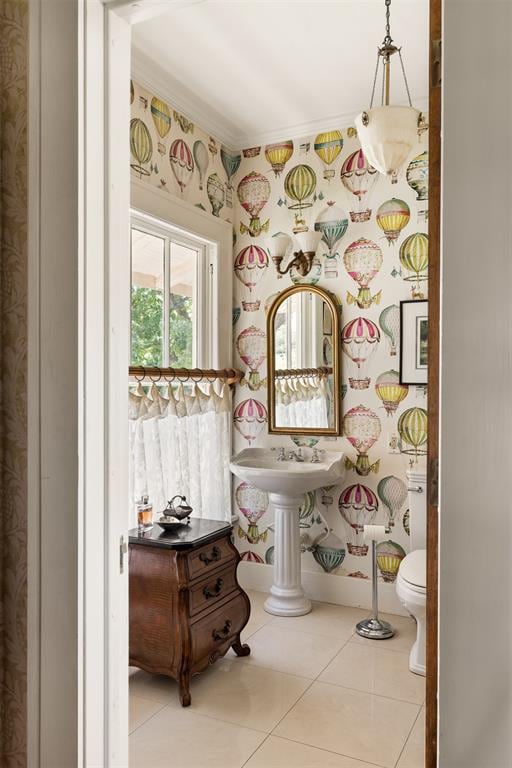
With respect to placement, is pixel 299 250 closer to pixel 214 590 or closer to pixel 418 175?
pixel 418 175

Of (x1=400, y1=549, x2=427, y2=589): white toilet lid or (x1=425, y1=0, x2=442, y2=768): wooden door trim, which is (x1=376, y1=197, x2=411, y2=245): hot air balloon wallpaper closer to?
(x1=400, y1=549, x2=427, y2=589): white toilet lid

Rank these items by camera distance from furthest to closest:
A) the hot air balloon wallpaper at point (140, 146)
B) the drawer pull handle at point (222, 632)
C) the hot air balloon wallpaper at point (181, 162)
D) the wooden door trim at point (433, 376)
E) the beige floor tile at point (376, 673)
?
the hot air balloon wallpaper at point (181, 162), the hot air balloon wallpaper at point (140, 146), the drawer pull handle at point (222, 632), the beige floor tile at point (376, 673), the wooden door trim at point (433, 376)

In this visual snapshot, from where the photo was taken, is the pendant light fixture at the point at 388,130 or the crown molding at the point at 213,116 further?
the crown molding at the point at 213,116

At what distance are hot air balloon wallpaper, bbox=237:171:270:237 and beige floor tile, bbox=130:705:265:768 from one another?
266cm

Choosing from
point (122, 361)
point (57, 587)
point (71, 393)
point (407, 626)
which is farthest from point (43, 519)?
point (407, 626)

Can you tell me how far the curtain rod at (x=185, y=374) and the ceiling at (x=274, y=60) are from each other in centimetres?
142

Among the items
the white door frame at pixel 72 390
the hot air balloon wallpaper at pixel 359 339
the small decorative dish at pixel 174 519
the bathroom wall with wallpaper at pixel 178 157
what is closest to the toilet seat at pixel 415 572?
the small decorative dish at pixel 174 519

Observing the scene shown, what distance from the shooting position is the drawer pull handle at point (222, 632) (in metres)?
2.47

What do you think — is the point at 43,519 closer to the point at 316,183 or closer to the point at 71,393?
the point at 71,393

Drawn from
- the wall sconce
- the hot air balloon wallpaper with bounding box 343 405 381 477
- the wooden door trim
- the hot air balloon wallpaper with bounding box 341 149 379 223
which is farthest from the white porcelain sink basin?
the wooden door trim

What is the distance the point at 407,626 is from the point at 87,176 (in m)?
2.79

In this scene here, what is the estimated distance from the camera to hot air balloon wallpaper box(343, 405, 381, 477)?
3.24 m

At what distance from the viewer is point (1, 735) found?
121 centimetres

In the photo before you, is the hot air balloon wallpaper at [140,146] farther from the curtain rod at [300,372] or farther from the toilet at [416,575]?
the toilet at [416,575]
